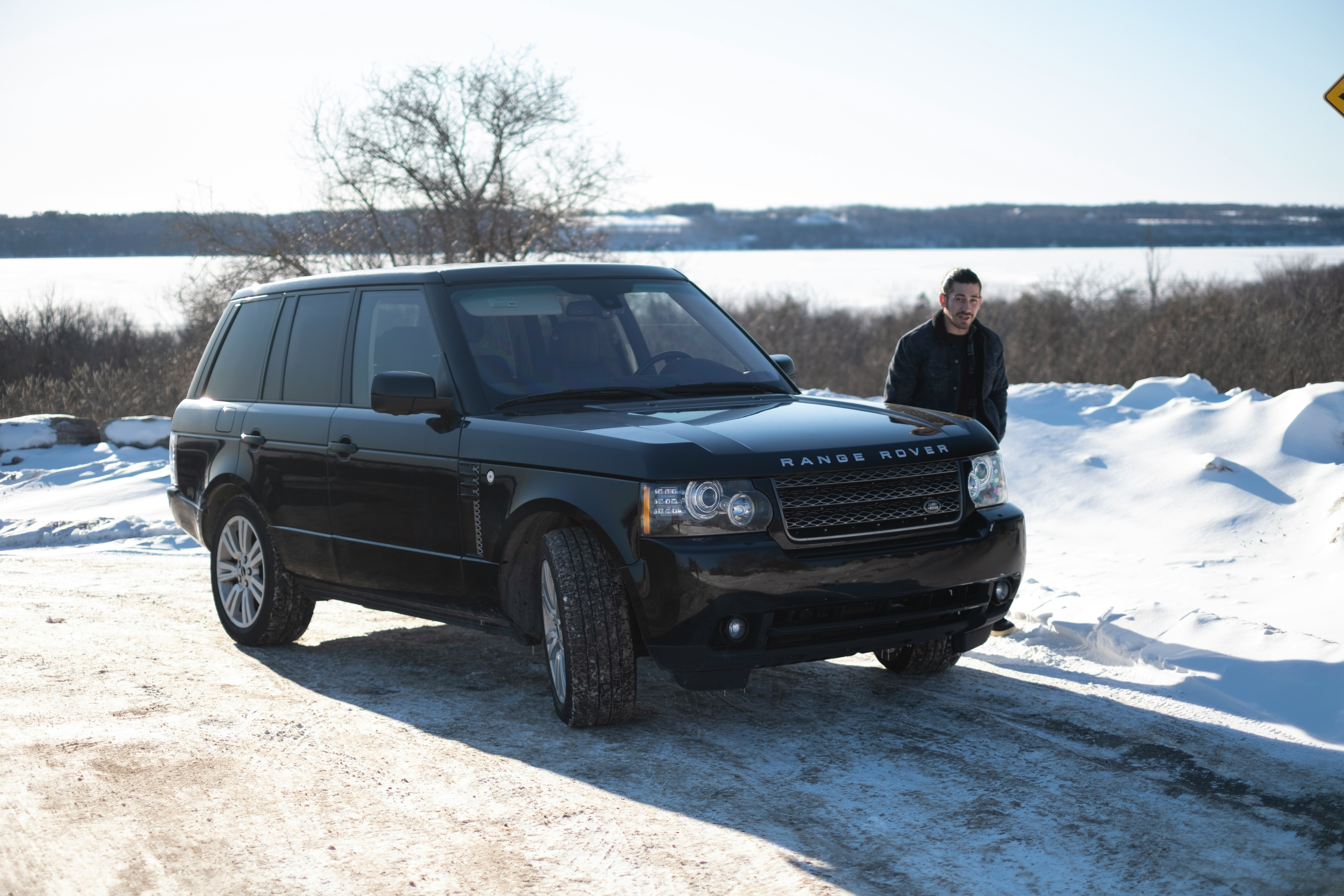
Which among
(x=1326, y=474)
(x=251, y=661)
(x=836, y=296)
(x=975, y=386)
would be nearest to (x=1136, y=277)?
(x=836, y=296)

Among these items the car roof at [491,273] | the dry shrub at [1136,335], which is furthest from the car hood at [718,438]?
the dry shrub at [1136,335]

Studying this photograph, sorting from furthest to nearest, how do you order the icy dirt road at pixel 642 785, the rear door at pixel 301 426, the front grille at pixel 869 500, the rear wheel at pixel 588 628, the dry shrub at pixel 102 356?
the dry shrub at pixel 102 356 < the rear door at pixel 301 426 < the rear wheel at pixel 588 628 < the front grille at pixel 869 500 < the icy dirt road at pixel 642 785

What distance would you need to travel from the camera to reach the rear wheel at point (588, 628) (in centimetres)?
502

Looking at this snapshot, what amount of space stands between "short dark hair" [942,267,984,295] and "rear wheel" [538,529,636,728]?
3196 millimetres

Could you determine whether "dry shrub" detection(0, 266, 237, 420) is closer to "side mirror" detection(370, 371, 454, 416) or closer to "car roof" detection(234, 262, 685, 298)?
"car roof" detection(234, 262, 685, 298)

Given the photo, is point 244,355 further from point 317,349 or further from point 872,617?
point 872,617

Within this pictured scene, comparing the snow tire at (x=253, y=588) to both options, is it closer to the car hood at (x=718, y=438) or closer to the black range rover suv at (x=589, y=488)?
the black range rover suv at (x=589, y=488)

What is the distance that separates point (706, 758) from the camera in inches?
199


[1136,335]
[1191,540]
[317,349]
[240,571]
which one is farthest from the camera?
[1136,335]

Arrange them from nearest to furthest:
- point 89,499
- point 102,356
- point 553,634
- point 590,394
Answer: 1. point 553,634
2. point 590,394
3. point 89,499
4. point 102,356

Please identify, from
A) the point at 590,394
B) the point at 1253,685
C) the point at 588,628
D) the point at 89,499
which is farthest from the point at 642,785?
the point at 89,499

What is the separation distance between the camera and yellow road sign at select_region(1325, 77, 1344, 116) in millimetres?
5773

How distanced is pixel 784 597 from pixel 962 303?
10.4 ft

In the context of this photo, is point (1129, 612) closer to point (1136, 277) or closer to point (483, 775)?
point (483, 775)
